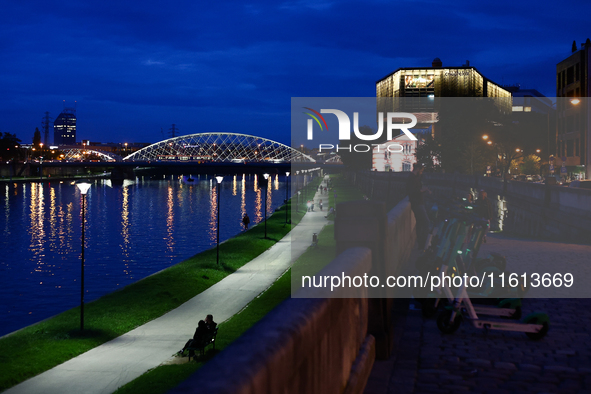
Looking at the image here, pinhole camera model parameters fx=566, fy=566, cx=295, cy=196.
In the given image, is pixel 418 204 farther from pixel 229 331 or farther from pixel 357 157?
pixel 357 157

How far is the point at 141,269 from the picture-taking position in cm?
4200

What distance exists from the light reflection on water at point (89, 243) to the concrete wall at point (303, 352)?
985 inches

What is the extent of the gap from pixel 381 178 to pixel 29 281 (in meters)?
72.9

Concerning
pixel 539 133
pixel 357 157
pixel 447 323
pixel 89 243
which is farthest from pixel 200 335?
pixel 357 157

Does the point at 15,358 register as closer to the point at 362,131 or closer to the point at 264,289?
the point at 264,289

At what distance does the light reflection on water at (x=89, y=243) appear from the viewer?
34.0m

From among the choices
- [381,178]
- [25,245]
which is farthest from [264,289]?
[381,178]

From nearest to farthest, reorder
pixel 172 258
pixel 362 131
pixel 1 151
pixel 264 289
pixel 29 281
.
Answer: pixel 264 289, pixel 29 281, pixel 172 258, pixel 1 151, pixel 362 131

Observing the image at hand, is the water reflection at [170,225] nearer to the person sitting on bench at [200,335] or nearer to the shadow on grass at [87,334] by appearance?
the shadow on grass at [87,334]

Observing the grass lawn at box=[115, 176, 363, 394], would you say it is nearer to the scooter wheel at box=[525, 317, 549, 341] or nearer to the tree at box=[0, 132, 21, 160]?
the scooter wheel at box=[525, 317, 549, 341]

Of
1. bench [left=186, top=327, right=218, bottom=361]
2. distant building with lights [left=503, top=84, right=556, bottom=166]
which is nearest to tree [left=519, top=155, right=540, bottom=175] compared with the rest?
distant building with lights [left=503, top=84, right=556, bottom=166]

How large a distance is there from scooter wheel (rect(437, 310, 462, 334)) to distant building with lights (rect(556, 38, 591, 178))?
237 ft

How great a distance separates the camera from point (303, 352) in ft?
13.8

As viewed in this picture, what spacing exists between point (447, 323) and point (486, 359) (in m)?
1.05
